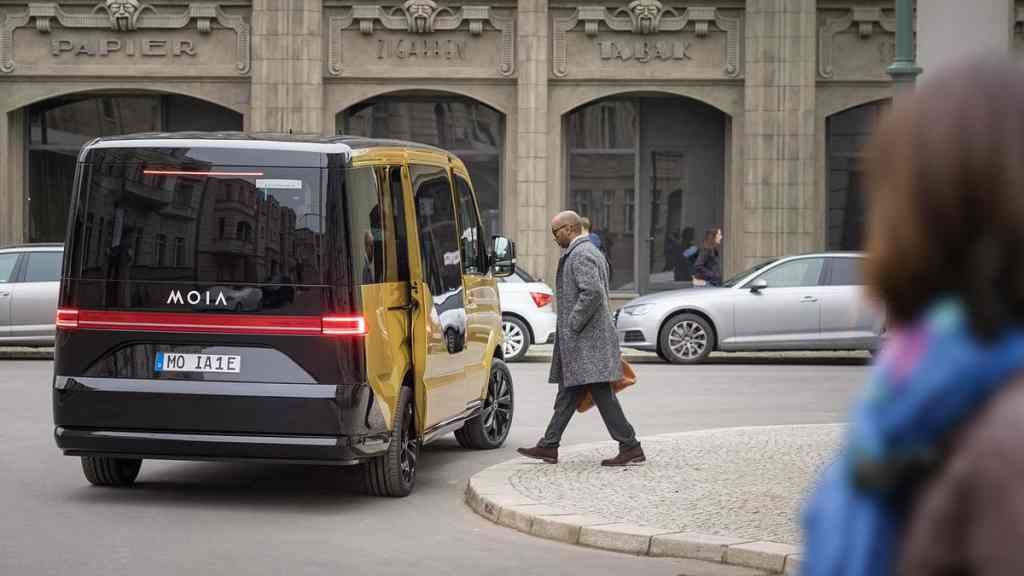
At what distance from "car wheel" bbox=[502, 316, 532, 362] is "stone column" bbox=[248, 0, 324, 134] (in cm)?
771

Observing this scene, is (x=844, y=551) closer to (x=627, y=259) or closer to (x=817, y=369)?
(x=817, y=369)

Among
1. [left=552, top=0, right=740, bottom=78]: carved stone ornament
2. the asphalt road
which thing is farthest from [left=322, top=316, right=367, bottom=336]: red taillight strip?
[left=552, top=0, right=740, bottom=78]: carved stone ornament

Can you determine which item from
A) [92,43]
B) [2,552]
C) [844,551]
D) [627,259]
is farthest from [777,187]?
[844,551]

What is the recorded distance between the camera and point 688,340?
68.8ft

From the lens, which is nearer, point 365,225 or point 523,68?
point 365,225

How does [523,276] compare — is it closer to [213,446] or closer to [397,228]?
[397,228]

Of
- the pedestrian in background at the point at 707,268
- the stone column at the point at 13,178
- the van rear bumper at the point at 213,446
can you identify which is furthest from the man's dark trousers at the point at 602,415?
the stone column at the point at 13,178

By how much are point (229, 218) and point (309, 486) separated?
204 centimetres

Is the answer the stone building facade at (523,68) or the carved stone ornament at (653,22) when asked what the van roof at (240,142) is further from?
the carved stone ornament at (653,22)

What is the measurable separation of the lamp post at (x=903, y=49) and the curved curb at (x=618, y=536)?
3.29m

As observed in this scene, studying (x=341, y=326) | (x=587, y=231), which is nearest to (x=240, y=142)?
(x=341, y=326)

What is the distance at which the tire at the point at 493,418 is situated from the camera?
1210cm

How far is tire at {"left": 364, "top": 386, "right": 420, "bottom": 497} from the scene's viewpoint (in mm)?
9602

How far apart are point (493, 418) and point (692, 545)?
475cm
